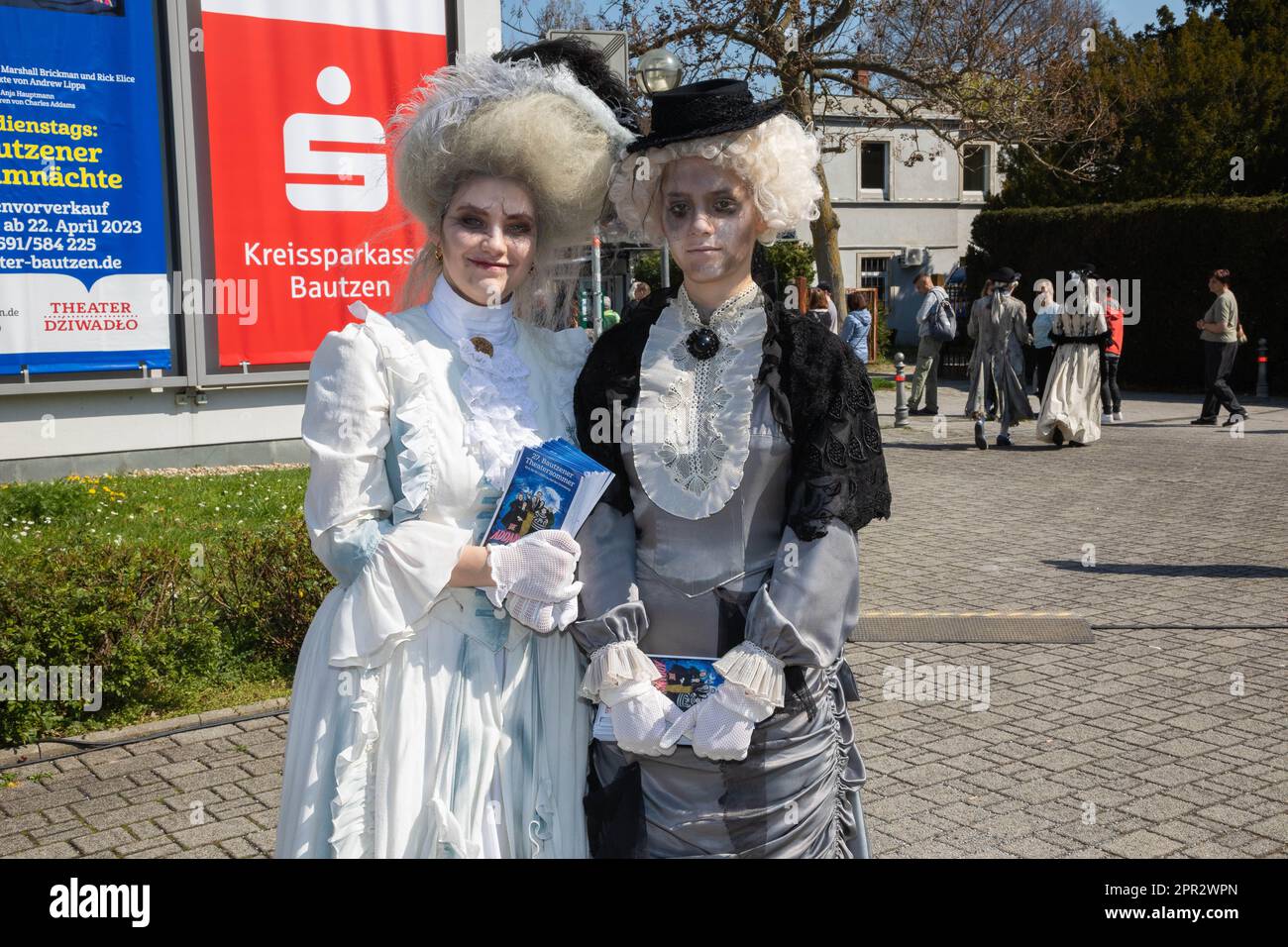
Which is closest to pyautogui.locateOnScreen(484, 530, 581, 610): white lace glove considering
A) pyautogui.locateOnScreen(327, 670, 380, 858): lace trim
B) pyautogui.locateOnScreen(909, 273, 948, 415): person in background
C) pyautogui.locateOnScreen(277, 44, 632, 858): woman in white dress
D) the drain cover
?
pyautogui.locateOnScreen(277, 44, 632, 858): woman in white dress

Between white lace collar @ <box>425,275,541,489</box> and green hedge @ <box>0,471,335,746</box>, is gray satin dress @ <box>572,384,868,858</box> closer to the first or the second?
white lace collar @ <box>425,275,541,489</box>

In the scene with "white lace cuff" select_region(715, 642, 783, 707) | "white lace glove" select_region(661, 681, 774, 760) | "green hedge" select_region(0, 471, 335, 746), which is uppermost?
"white lace cuff" select_region(715, 642, 783, 707)

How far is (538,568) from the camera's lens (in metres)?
2.54

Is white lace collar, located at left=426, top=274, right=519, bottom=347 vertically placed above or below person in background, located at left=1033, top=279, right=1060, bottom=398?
below

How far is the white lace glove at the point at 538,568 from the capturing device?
2.54 m

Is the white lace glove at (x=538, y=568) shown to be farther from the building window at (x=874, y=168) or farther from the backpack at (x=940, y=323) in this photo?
the building window at (x=874, y=168)

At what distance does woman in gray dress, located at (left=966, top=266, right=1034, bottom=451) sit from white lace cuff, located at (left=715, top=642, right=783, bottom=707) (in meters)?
12.2

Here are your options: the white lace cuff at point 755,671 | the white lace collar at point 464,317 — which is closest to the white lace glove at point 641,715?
the white lace cuff at point 755,671

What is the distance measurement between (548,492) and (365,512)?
41cm

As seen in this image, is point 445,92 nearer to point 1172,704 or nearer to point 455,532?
point 455,532

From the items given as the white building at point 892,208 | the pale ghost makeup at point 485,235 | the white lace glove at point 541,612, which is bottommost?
the white lace glove at point 541,612

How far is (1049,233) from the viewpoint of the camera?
23891mm

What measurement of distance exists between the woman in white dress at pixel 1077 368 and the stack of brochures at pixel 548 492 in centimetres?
1229

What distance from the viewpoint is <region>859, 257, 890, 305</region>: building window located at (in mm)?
37906
